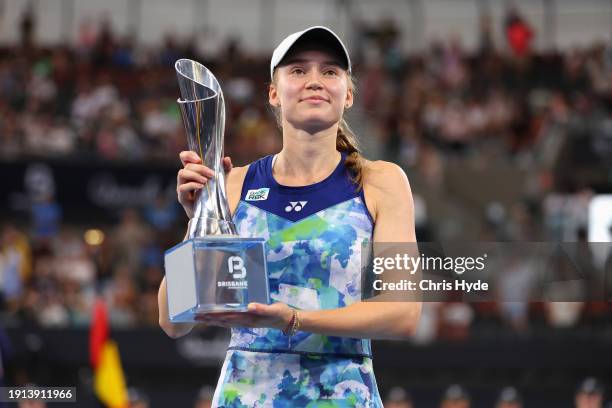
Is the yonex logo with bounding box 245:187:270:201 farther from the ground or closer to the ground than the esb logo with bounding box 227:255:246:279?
farther from the ground

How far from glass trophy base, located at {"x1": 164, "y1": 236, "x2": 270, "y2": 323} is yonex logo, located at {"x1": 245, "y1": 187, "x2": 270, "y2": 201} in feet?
1.42

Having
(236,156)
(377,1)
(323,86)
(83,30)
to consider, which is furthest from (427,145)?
(323,86)

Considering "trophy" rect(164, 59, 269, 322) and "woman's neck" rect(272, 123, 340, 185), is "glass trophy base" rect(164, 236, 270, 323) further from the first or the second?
"woman's neck" rect(272, 123, 340, 185)

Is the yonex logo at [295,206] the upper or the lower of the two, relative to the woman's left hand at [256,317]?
upper

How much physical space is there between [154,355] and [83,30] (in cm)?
922

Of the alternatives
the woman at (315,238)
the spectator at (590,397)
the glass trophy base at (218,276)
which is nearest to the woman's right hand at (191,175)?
the woman at (315,238)

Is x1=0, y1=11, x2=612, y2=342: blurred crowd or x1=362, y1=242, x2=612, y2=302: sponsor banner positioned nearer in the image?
x1=362, y1=242, x2=612, y2=302: sponsor banner

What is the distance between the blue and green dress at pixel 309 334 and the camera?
2.95 m

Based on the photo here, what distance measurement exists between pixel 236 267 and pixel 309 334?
1.24 ft

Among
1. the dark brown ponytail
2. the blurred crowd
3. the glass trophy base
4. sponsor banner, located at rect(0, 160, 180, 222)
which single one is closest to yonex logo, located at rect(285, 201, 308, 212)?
the dark brown ponytail

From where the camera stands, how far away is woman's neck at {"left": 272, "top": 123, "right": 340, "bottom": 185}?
10.3 ft

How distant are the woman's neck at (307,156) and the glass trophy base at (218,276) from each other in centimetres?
48

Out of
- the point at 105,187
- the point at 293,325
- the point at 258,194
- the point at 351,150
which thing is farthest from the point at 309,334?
the point at 105,187

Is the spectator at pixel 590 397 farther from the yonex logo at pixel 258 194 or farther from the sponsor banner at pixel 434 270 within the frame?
the yonex logo at pixel 258 194
